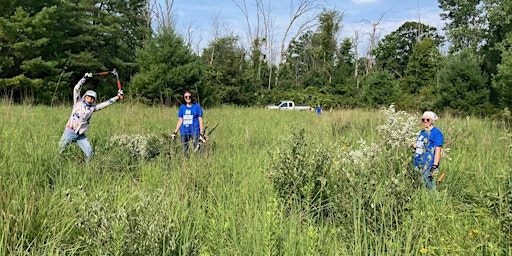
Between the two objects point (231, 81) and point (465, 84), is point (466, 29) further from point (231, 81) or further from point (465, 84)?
point (231, 81)

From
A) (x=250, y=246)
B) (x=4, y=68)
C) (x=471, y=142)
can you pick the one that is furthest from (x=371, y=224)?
(x=4, y=68)

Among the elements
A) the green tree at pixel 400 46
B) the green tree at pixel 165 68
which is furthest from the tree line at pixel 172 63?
the green tree at pixel 400 46

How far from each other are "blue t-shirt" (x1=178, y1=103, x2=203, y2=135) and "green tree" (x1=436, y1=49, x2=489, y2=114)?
687 inches

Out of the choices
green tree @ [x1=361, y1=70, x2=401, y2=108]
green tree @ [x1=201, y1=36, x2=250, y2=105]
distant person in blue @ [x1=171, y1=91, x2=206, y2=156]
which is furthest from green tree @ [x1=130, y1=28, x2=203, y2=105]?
green tree @ [x1=361, y1=70, x2=401, y2=108]

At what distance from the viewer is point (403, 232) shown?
266 cm

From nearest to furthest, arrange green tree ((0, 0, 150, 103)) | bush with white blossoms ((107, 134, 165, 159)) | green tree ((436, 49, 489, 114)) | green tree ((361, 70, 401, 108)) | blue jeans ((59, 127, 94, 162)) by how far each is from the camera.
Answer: blue jeans ((59, 127, 94, 162)) → bush with white blossoms ((107, 134, 165, 159)) → green tree ((0, 0, 150, 103)) → green tree ((436, 49, 489, 114)) → green tree ((361, 70, 401, 108))

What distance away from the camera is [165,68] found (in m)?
17.1

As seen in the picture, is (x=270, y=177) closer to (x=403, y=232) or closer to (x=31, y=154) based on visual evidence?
(x=403, y=232)

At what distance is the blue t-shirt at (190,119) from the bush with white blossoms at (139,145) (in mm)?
1024

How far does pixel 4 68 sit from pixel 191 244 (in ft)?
64.9

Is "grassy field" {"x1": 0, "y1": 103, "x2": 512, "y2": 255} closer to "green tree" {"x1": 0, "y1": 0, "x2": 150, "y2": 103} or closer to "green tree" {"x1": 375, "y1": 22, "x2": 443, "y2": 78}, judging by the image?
"green tree" {"x1": 0, "y1": 0, "x2": 150, "y2": 103}

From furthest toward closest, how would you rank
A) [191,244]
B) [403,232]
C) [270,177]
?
1. [270,177]
2. [403,232]
3. [191,244]

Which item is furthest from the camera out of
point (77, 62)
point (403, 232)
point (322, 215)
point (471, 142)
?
point (77, 62)

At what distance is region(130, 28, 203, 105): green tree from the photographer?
17047mm
